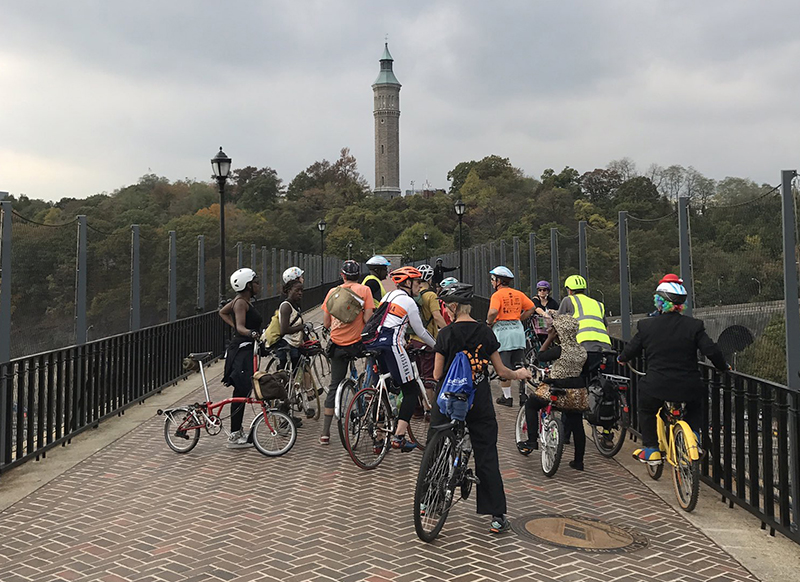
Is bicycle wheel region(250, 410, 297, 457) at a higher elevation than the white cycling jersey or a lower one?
lower

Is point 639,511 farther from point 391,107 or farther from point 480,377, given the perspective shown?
point 391,107

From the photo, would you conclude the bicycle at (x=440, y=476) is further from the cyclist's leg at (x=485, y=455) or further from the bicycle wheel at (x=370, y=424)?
the bicycle wheel at (x=370, y=424)

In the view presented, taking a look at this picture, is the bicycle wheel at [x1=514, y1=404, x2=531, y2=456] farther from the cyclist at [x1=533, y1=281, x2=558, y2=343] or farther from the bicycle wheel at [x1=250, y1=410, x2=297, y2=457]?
the cyclist at [x1=533, y1=281, x2=558, y2=343]

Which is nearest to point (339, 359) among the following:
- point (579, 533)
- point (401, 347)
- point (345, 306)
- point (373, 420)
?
point (345, 306)

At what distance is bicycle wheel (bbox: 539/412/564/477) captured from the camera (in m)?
7.21

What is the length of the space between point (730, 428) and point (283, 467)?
4037mm

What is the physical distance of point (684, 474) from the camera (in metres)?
6.37

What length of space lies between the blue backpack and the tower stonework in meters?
156

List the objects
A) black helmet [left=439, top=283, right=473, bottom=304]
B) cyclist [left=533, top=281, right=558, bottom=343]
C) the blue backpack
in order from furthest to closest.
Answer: cyclist [left=533, top=281, right=558, bottom=343] < black helmet [left=439, top=283, right=473, bottom=304] < the blue backpack

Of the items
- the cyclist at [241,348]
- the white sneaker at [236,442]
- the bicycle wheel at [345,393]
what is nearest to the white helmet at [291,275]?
the cyclist at [241,348]

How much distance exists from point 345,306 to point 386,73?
6487 inches

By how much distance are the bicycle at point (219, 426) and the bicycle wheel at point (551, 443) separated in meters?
2.60

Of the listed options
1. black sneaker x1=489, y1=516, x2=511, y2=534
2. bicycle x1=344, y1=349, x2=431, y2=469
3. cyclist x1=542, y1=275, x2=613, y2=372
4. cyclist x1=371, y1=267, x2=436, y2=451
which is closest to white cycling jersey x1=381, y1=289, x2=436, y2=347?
cyclist x1=371, y1=267, x2=436, y2=451

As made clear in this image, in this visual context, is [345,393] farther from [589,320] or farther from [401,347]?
[589,320]
